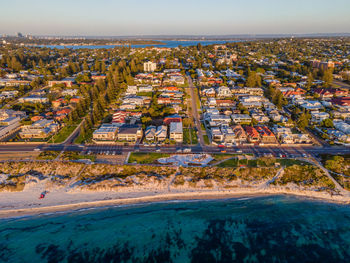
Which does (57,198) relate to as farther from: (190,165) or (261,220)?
Result: (261,220)

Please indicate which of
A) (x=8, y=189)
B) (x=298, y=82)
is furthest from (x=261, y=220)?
(x=298, y=82)

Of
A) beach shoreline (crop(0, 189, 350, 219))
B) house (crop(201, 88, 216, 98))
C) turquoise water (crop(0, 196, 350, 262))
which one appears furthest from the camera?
house (crop(201, 88, 216, 98))

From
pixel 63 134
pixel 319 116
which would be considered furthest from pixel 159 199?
pixel 319 116

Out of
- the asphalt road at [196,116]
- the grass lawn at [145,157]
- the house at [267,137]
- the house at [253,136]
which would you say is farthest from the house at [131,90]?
the house at [267,137]

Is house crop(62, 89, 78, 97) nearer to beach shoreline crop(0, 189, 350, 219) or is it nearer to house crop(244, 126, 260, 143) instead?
beach shoreline crop(0, 189, 350, 219)

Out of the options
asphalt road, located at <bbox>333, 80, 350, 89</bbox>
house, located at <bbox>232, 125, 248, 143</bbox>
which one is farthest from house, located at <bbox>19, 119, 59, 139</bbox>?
asphalt road, located at <bbox>333, 80, 350, 89</bbox>

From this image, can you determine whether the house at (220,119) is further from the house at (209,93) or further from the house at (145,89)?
the house at (145,89)
